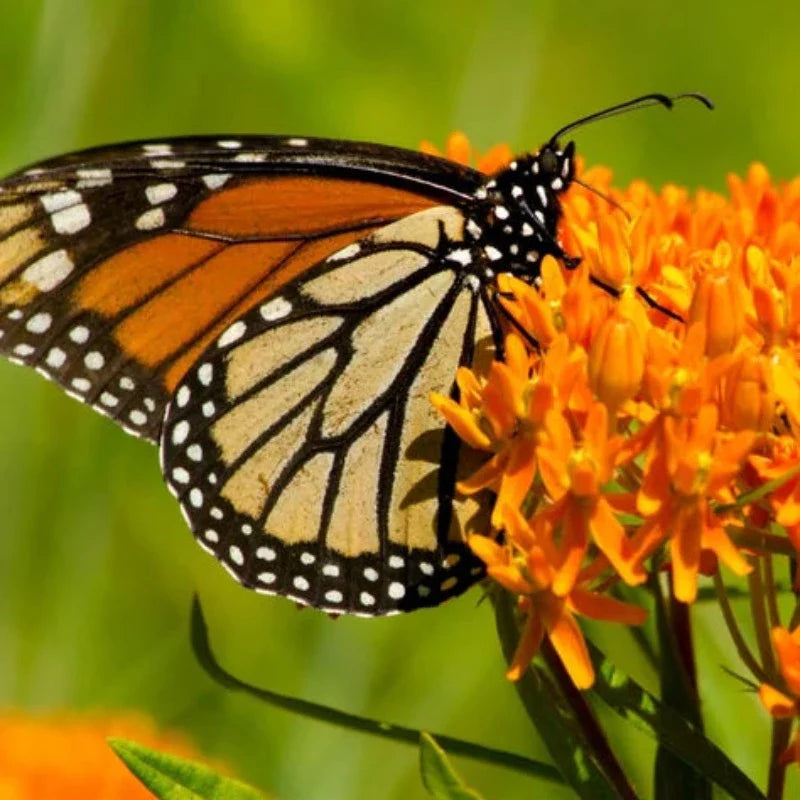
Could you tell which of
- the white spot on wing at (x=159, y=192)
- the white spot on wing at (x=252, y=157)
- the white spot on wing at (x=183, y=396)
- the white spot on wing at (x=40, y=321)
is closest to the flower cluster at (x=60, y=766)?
the white spot on wing at (x=183, y=396)

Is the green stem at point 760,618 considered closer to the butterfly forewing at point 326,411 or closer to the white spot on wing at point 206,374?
the butterfly forewing at point 326,411

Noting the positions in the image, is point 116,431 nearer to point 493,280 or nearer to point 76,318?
point 76,318

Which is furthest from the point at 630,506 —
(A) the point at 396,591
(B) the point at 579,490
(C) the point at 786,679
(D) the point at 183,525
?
(D) the point at 183,525

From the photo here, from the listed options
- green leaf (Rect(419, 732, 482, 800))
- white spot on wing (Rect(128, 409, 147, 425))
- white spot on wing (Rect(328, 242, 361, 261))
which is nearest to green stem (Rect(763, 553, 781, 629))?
green leaf (Rect(419, 732, 482, 800))

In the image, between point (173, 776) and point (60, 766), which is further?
point (60, 766)

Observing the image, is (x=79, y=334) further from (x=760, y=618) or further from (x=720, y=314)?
(x=760, y=618)
